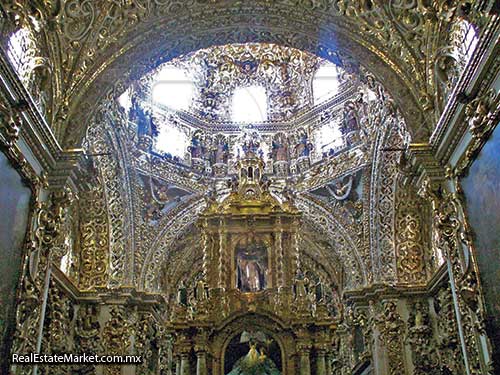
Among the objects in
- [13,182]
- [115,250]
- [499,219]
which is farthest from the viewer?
[115,250]

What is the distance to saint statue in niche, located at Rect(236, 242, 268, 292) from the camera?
1482 cm

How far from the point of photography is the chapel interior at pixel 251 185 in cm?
753

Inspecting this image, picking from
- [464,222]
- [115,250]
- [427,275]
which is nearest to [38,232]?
[464,222]

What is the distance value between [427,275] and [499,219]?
840 centimetres

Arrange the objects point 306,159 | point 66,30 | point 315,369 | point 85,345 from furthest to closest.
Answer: point 306,159 < point 85,345 < point 315,369 < point 66,30

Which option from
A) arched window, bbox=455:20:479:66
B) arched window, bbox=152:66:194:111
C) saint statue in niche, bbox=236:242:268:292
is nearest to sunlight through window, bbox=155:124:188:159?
arched window, bbox=152:66:194:111

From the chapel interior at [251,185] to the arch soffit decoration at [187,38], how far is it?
36 mm

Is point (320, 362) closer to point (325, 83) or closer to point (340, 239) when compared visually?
point (340, 239)

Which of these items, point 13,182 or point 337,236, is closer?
point 13,182

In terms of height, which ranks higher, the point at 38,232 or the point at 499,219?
the point at 38,232

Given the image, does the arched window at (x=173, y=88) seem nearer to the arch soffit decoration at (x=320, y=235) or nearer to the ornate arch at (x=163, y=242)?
the ornate arch at (x=163, y=242)

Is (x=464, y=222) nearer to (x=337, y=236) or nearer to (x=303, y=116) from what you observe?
(x=337, y=236)

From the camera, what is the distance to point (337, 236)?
1730cm

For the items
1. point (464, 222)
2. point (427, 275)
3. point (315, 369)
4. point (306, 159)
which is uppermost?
point (306, 159)
